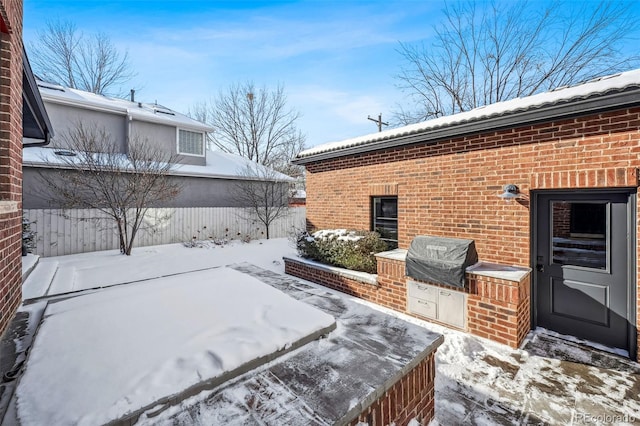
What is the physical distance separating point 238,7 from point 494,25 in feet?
38.7

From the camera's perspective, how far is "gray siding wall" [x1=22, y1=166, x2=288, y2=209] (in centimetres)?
887

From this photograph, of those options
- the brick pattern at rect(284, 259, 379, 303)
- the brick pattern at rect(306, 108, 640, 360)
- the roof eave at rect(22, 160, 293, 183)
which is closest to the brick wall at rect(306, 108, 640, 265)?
the brick pattern at rect(306, 108, 640, 360)

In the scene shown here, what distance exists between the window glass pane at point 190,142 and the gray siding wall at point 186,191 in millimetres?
1999

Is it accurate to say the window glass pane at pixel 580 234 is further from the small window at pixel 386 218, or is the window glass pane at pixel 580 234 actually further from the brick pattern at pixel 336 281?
the brick pattern at pixel 336 281

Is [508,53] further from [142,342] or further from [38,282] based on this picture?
[38,282]

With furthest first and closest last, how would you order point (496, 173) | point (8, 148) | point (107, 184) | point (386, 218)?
point (107, 184), point (386, 218), point (496, 173), point (8, 148)

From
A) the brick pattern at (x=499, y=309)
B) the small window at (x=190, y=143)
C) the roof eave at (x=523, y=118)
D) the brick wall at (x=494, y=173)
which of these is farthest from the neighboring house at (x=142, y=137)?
the brick pattern at (x=499, y=309)

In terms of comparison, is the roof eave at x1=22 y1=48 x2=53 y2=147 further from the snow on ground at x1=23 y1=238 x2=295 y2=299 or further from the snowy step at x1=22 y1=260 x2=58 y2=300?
the snow on ground at x1=23 y1=238 x2=295 y2=299

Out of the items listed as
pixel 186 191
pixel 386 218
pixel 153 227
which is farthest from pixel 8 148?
pixel 186 191

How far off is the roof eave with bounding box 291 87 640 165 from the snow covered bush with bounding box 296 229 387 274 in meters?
2.01

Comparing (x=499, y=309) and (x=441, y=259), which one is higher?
(x=441, y=259)

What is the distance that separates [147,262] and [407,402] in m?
8.56

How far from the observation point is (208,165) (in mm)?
14164

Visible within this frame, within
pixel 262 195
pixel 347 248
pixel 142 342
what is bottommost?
pixel 142 342
